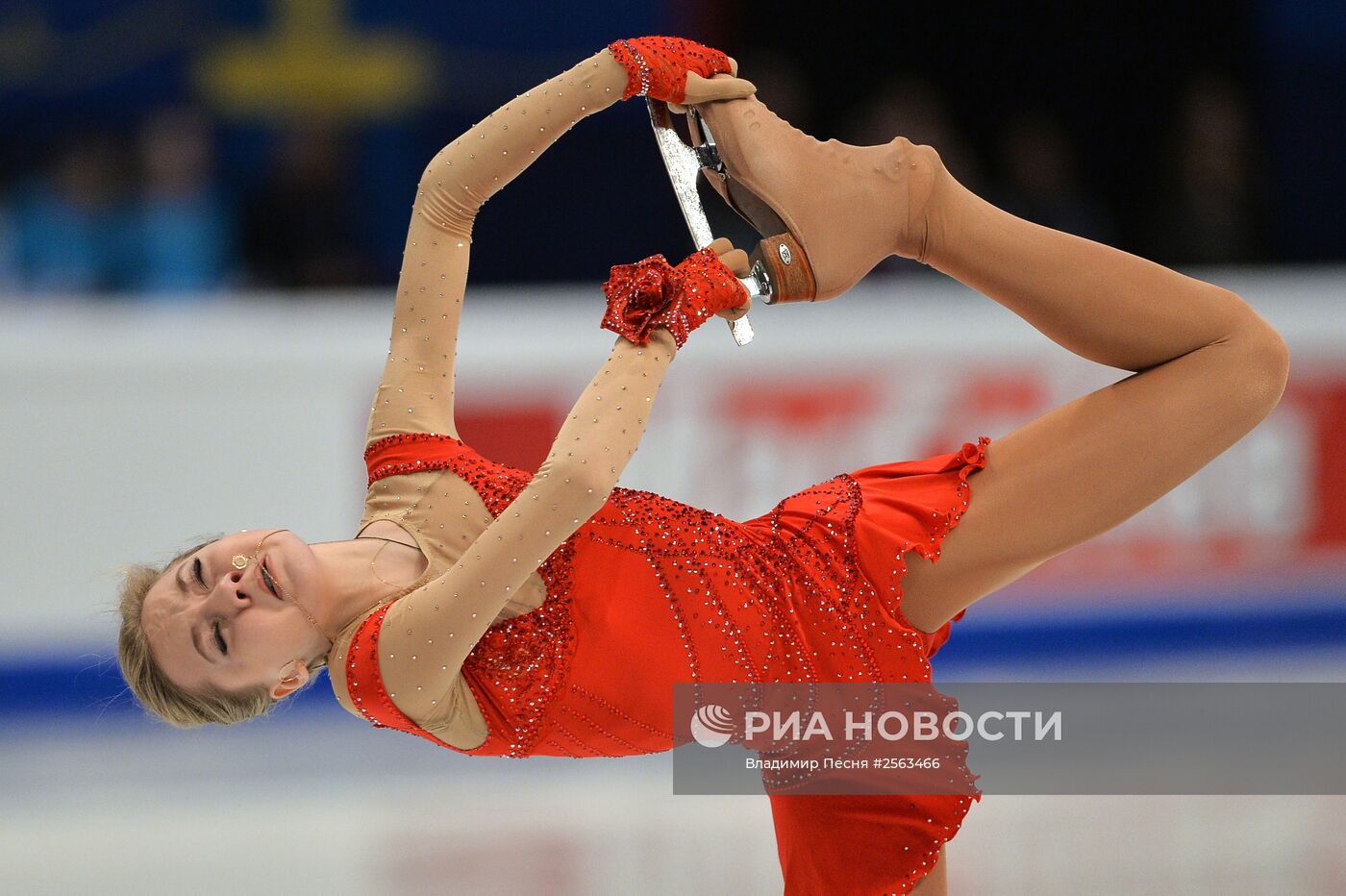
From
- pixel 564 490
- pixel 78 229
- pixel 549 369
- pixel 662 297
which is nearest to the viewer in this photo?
pixel 564 490

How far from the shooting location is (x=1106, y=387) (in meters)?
2.31

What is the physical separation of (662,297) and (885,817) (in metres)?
0.96

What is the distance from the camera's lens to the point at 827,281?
2236mm

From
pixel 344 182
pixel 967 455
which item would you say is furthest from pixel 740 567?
pixel 344 182

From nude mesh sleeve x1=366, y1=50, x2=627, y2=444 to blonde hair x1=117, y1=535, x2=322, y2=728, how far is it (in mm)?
399

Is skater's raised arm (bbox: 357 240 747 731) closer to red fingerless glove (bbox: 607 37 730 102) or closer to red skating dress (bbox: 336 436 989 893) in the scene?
red skating dress (bbox: 336 436 989 893)

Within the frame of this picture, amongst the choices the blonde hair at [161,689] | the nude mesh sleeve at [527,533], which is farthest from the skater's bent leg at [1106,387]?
the blonde hair at [161,689]

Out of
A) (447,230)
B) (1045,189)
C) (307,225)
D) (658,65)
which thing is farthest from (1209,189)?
(447,230)

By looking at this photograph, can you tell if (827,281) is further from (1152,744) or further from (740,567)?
(1152,744)

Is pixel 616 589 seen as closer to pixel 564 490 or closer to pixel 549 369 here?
pixel 564 490

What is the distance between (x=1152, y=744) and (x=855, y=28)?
3519 mm

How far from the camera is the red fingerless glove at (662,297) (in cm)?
207

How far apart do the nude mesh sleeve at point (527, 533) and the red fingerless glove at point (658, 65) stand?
0.42 m

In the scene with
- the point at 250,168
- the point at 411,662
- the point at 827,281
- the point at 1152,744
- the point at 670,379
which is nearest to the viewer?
the point at 411,662
